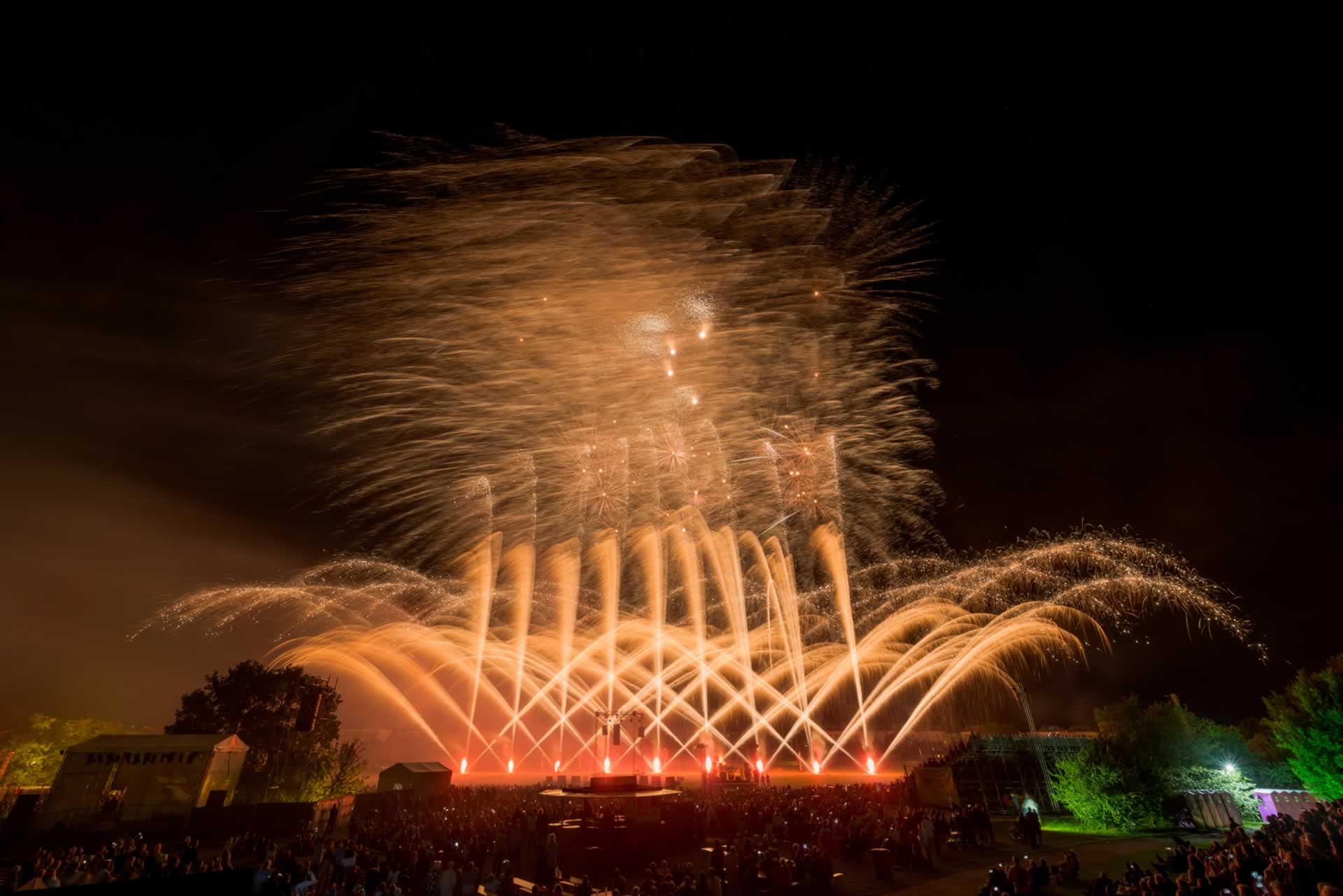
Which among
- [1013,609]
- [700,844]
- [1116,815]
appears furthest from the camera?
[1013,609]

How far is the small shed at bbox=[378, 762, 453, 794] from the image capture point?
2836cm

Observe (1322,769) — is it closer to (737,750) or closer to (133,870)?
(737,750)

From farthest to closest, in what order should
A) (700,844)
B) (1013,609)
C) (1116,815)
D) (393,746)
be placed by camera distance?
(393,746) < (1013,609) < (1116,815) < (700,844)

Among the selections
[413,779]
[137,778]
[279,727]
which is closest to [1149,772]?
[413,779]

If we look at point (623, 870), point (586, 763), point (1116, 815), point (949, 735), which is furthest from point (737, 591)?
point (586, 763)

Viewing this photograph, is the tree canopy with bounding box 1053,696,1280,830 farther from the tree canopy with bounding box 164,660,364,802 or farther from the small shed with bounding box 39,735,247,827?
the tree canopy with bounding box 164,660,364,802

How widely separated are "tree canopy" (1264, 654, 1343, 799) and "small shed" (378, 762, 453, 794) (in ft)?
125

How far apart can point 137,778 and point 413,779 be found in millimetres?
11830

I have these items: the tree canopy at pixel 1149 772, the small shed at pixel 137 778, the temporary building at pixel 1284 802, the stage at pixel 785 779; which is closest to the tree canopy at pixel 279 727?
the stage at pixel 785 779

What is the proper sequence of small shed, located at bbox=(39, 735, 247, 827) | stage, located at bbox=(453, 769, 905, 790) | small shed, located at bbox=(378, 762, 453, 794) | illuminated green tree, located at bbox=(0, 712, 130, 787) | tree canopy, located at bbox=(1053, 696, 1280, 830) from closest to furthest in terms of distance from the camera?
tree canopy, located at bbox=(1053, 696, 1280, 830)
small shed, located at bbox=(39, 735, 247, 827)
small shed, located at bbox=(378, 762, 453, 794)
stage, located at bbox=(453, 769, 905, 790)
illuminated green tree, located at bbox=(0, 712, 130, 787)

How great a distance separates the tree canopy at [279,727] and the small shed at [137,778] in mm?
16622

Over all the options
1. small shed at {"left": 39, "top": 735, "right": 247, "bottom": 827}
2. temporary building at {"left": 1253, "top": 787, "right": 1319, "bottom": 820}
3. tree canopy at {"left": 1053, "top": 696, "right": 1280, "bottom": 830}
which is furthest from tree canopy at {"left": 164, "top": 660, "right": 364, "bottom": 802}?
temporary building at {"left": 1253, "top": 787, "right": 1319, "bottom": 820}

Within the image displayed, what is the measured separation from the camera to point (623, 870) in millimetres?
15906

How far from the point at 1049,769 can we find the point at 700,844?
792 inches
